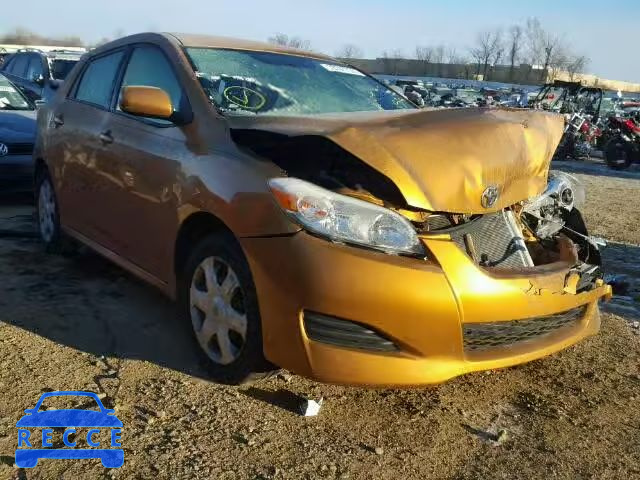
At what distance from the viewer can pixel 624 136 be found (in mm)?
14570

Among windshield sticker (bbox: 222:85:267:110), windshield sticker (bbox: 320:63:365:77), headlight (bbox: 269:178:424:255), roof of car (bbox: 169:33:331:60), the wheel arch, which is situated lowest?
the wheel arch

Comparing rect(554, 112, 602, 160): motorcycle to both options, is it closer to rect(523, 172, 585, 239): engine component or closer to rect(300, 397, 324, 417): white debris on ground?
rect(523, 172, 585, 239): engine component

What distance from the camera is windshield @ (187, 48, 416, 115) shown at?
3499mm

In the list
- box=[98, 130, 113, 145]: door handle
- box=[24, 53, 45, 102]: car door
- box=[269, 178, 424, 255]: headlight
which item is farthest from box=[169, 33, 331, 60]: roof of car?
box=[24, 53, 45, 102]: car door

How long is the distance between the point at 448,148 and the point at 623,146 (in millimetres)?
13480

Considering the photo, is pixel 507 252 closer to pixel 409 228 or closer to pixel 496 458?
pixel 409 228

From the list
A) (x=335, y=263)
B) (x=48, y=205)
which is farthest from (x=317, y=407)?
(x=48, y=205)

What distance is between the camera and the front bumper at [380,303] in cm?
251

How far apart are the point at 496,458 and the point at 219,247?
150 cm

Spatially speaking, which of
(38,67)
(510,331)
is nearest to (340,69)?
(510,331)

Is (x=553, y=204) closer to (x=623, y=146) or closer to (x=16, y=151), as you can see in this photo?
(x=16, y=151)

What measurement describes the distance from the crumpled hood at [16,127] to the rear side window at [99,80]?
245 cm

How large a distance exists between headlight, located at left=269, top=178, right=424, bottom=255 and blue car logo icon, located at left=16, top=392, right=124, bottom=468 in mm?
1169

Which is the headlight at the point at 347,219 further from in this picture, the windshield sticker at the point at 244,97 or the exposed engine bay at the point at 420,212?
the windshield sticker at the point at 244,97
